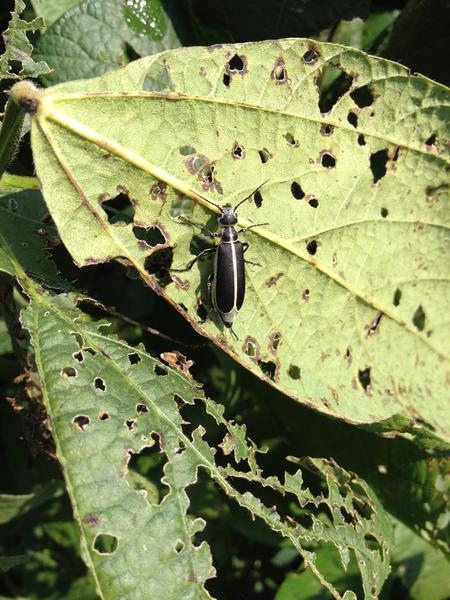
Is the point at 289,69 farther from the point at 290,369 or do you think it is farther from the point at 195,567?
the point at 195,567

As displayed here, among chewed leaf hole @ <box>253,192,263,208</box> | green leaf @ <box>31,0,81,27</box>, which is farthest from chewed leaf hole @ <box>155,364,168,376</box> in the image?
green leaf @ <box>31,0,81,27</box>

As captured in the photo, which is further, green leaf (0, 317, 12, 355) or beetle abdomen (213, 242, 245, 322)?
green leaf (0, 317, 12, 355)

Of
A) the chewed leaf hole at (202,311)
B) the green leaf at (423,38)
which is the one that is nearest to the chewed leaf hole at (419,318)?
the chewed leaf hole at (202,311)

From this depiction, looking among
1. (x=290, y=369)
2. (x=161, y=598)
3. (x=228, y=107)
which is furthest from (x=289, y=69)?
(x=161, y=598)

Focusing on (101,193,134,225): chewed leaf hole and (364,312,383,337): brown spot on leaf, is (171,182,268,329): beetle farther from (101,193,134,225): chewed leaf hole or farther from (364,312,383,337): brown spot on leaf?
(364,312,383,337): brown spot on leaf

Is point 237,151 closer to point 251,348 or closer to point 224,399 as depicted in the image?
point 251,348

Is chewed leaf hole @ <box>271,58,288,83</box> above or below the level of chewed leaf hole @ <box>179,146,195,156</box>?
above

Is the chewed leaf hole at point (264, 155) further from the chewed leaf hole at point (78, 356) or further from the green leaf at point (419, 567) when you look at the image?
the green leaf at point (419, 567)
